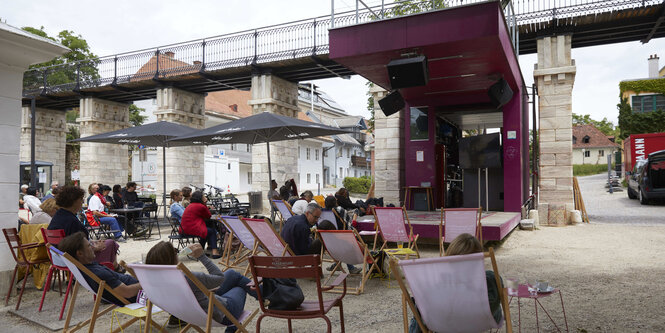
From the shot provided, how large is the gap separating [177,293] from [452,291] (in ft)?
5.38

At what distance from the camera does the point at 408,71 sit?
7.62 metres

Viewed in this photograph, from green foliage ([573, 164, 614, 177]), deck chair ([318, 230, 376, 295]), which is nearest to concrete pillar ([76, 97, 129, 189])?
deck chair ([318, 230, 376, 295])

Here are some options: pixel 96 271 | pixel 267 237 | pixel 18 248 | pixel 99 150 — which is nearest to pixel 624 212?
pixel 267 237

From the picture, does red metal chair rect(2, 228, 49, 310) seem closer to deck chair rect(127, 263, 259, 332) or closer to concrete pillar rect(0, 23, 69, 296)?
concrete pillar rect(0, 23, 69, 296)

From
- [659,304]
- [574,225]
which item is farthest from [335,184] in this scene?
[659,304]

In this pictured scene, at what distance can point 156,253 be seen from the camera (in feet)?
9.71

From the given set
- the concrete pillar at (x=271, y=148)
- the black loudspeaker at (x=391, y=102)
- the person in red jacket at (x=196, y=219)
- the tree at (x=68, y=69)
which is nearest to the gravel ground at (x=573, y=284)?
the person in red jacket at (x=196, y=219)

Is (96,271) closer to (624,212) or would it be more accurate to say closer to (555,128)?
(555,128)

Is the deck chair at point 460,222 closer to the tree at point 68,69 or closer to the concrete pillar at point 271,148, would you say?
the concrete pillar at point 271,148

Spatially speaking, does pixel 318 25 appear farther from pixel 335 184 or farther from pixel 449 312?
pixel 335 184

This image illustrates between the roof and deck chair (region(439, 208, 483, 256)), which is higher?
the roof

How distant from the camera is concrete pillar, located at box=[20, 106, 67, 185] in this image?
859 inches

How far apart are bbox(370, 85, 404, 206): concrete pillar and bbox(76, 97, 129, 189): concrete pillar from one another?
12651mm

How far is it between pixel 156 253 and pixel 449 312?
1.90 metres
